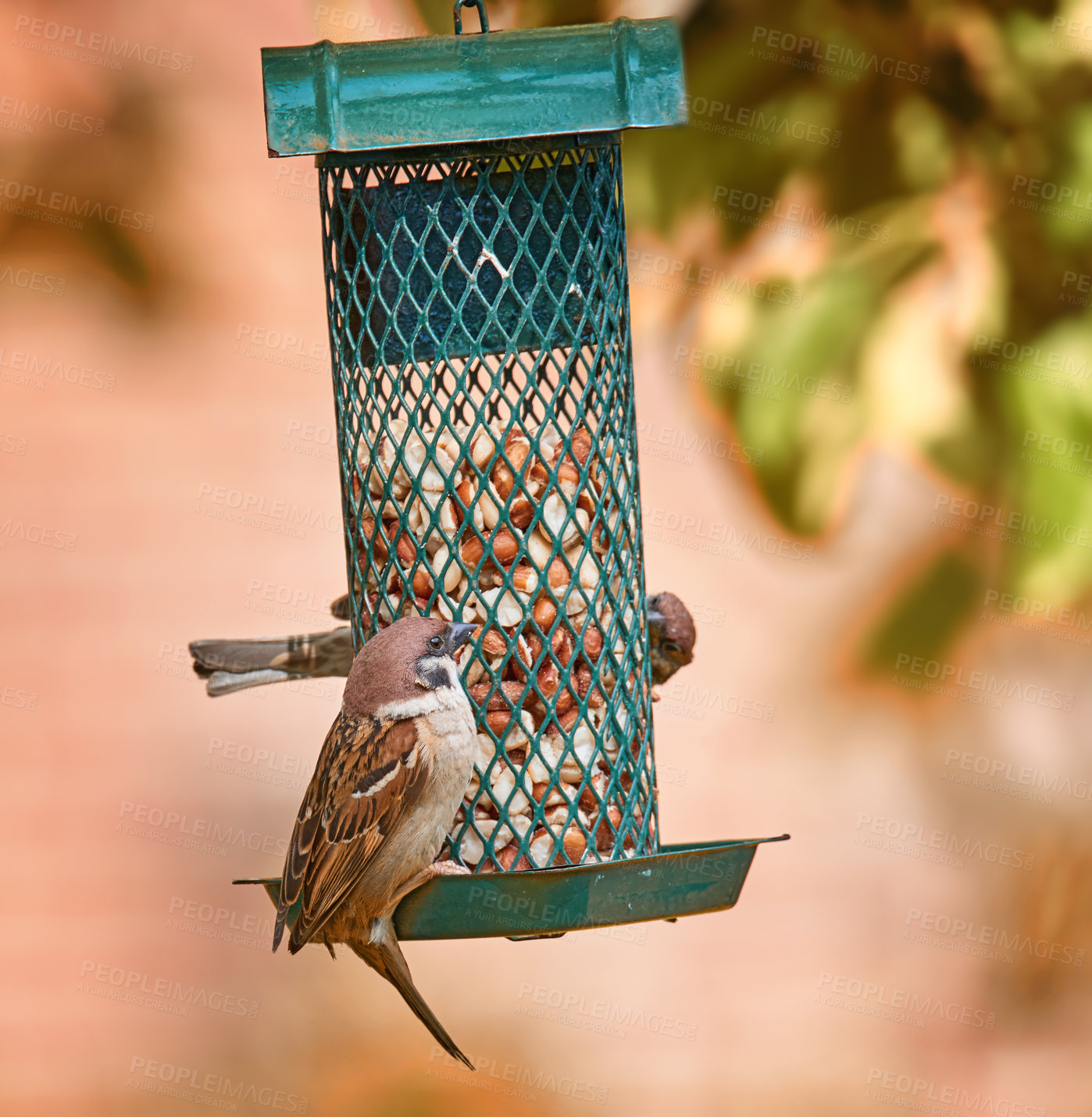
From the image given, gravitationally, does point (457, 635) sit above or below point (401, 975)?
above

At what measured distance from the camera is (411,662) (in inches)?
97.8

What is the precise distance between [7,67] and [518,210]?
265 centimetres

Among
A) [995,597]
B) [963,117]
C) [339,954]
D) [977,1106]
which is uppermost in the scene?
[963,117]

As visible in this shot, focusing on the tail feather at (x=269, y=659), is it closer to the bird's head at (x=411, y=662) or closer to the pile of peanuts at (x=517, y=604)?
the pile of peanuts at (x=517, y=604)

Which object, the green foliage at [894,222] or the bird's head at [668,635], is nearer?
the bird's head at [668,635]

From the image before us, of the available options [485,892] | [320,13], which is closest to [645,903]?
[485,892]

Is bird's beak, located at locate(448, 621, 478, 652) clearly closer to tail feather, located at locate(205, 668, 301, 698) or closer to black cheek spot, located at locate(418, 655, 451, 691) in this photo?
black cheek spot, located at locate(418, 655, 451, 691)

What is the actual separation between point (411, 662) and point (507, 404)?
53cm

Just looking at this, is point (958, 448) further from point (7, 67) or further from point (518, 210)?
point (7, 67)

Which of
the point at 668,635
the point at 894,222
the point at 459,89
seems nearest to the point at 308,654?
the point at 668,635

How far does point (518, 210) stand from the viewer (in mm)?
2684

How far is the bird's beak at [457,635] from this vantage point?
2.49m

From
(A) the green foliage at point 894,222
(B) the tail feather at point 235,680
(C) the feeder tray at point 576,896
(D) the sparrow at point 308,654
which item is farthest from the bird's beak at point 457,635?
(A) the green foliage at point 894,222

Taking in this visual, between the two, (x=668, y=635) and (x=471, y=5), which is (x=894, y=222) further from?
(x=471, y=5)
